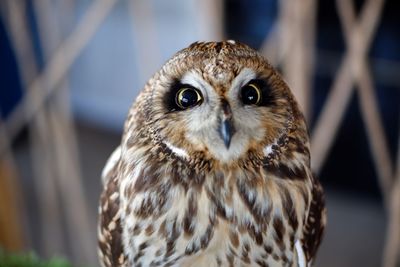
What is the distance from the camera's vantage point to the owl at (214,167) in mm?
647

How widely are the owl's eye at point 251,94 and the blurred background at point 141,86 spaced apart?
564mm

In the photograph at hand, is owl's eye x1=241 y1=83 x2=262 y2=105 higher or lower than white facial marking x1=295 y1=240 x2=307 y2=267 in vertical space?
higher

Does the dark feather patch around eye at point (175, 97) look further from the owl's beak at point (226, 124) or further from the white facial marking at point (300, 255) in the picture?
the white facial marking at point (300, 255)

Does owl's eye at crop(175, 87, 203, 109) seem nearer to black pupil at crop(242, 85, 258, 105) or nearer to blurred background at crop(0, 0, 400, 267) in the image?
black pupil at crop(242, 85, 258, 105)

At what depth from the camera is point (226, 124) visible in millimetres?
638

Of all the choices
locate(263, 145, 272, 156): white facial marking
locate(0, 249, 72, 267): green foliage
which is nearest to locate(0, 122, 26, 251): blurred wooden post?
locate(0, 249, 72, 267): green foliage

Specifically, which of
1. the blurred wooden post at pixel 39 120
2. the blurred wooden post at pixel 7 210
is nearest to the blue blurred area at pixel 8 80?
the blurred wooden post at pixel 39 120

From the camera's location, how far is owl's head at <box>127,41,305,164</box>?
63 cm

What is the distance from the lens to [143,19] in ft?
5.02

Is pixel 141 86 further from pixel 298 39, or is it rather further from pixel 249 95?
pixel 249 95

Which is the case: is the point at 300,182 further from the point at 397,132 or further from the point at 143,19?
the point at 397,132

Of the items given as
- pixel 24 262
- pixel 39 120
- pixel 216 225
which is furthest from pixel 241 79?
pixel 39 120

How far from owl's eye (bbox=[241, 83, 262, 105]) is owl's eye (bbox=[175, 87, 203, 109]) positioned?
0.05 meters

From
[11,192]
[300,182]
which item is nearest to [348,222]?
[11,192]
